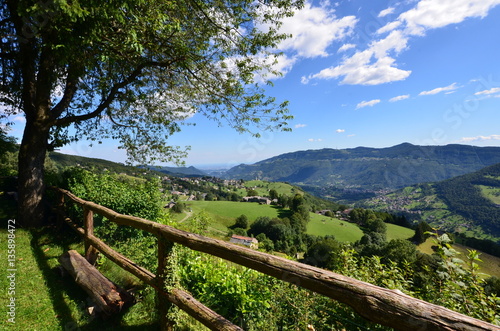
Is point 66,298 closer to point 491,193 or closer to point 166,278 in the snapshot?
point 166,278

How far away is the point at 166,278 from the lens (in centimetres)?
328

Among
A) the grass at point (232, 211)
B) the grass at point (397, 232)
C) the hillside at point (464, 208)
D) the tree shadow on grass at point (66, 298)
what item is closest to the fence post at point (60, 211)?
the tree shadow on grass at point (66, 298)

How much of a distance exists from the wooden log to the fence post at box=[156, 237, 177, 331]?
1.01 m

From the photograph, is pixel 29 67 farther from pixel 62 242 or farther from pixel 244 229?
pixel 244 229

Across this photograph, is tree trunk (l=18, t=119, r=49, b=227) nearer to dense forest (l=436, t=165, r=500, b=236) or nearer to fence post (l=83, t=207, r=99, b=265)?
fence post (l=83, t=207, r=99, b=265)

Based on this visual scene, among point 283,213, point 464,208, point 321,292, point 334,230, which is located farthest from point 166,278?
point 464,208

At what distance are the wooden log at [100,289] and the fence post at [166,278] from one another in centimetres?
101

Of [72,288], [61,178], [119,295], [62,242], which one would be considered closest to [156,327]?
[119,295]

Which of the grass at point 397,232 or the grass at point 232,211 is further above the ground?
the grass at point 232,211

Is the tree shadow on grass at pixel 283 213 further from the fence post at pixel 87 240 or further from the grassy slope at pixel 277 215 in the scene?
the fence post at pixel 87 240

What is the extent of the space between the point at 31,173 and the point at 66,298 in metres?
6.11

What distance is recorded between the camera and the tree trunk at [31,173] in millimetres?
8117

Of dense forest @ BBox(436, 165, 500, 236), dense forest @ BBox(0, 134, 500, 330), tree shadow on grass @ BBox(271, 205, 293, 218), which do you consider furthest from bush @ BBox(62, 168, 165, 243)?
dense forest @ BBox(436, 165, 500, 236)

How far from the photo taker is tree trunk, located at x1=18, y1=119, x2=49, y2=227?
812 cm
